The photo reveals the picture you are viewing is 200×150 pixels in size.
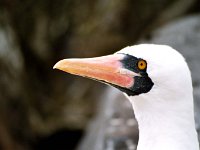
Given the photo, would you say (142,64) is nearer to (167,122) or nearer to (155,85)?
(155,85)

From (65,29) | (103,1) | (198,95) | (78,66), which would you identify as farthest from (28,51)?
(78,66)

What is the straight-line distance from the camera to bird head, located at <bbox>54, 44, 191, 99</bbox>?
11.1ft

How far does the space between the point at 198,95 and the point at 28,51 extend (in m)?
3.68

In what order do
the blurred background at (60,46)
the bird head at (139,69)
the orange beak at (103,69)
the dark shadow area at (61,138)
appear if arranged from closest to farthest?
the bird head at (139,69) < the orange beak at (103,69) < the blurred background at (60,46) < the dark shadow area at (61,138)

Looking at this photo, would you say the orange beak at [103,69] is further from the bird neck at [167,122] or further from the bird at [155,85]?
the bird neck at [167,122]

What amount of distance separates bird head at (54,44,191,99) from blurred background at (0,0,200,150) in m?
3.59

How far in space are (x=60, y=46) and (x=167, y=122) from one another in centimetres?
570

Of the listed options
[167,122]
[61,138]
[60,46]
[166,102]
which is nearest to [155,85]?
[166,102]

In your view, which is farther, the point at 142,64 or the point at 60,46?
the point at 60,46

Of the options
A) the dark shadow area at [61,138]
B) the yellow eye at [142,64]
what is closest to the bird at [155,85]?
the yellow eye at [142,64]

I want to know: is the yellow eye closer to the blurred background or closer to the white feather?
the white feather

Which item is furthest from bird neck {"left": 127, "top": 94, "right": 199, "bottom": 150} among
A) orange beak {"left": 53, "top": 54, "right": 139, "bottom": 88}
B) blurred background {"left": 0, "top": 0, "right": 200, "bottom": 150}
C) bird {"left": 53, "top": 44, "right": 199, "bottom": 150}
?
blurred background {"left": 0, "top": 0, "right": 200, "bottom": 150}

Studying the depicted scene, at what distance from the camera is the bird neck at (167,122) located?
3451mm

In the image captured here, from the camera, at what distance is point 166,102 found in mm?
3455
